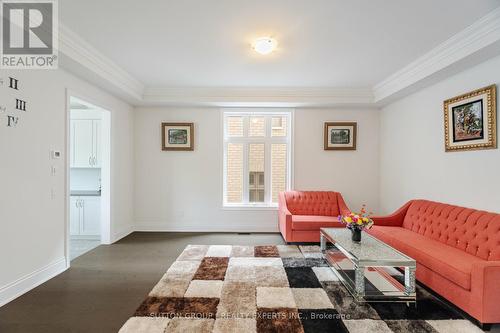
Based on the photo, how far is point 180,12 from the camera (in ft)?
8.18

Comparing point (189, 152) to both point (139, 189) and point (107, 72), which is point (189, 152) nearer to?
point (139, 189)

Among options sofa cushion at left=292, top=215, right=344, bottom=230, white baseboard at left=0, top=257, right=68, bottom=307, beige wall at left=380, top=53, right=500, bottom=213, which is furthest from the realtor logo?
beige wall at left=380, top=53, right=500, bottom=213

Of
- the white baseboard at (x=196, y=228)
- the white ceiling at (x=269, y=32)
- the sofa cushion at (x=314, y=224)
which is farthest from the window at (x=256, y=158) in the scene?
the white ceiling at (x=269, y=32)

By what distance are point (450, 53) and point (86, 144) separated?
242 inches

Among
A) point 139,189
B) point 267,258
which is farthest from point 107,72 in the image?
point 267,258

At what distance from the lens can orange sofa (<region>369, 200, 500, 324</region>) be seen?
7.06 ft

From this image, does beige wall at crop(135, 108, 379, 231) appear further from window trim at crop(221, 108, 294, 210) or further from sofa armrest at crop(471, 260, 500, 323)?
sofa armrest at crop(471, 260, 500, 323)

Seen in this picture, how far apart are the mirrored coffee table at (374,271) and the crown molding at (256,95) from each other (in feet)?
8.91

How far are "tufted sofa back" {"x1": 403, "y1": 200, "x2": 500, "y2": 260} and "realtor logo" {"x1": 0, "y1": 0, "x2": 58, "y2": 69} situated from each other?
16.4 feet

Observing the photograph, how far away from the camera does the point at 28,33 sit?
2.68 meters

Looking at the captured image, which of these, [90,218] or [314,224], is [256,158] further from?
[90,218]

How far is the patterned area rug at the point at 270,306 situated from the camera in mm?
2209

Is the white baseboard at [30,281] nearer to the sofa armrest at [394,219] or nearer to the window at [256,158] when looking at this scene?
the window at [256,158]

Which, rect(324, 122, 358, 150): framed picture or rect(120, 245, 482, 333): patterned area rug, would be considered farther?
rect(324, 122, 358, 150): framed picture
